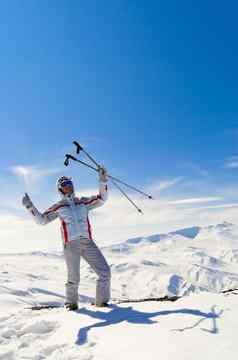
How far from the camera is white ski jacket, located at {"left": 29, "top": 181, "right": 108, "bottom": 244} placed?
37.6 feet

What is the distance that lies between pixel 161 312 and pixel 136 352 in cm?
256

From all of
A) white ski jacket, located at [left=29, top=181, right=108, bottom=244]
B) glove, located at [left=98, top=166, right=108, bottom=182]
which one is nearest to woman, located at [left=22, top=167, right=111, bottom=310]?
white ski jacket, located at [left=29, top=181, right=108, bottom=244]

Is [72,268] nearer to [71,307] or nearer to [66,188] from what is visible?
[71,307]

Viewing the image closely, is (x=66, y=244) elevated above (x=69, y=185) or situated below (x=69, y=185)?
below

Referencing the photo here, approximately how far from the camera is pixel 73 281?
11.3m

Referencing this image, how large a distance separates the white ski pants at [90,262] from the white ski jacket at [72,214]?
8.5 inches

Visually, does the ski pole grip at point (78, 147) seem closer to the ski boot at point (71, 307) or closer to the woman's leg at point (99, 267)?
the woman's leg at point (99, 267)

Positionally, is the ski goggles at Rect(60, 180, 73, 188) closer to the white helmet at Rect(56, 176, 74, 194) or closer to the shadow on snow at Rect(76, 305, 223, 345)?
the white helmet at Rect(56, 176, 74, 194)

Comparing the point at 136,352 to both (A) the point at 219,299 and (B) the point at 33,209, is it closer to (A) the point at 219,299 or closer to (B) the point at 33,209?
(A) the point at 219,299

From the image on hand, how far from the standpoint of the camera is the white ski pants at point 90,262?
36.8 ft

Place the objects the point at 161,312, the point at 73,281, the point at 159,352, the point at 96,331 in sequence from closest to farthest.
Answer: the point at 159,352 < the point at 96,331 < the point at 161,312 < the point at 73,281

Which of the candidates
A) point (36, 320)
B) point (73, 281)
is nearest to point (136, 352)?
point (36, 320)

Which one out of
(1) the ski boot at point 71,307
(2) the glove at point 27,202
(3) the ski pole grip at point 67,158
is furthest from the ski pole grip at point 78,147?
(1) the ski boot at point 71,307

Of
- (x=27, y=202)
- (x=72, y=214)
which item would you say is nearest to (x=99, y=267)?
(x=72, y=214)
